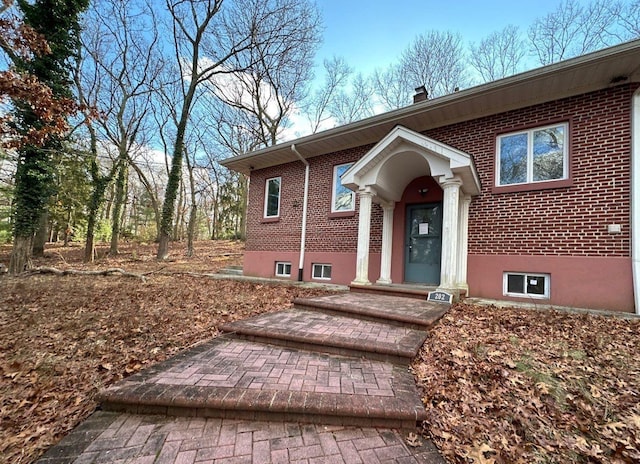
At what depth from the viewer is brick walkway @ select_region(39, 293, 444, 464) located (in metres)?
1.81

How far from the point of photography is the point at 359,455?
182cm

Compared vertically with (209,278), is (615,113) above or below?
above

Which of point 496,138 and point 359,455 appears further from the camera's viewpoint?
point 496,138

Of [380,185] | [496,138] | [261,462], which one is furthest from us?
[380,185]

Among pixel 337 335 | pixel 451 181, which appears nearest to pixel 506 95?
pixel 451 181

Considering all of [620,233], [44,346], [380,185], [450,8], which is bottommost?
[44,346]

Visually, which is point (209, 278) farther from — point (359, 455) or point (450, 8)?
point (450, 8)

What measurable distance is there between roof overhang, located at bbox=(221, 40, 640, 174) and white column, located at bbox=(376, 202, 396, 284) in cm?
199

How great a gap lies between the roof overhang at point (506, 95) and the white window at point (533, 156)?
0.61m

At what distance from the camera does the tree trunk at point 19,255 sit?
8641mm

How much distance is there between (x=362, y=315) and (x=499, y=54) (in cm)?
1916

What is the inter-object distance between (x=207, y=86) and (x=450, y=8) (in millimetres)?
13112

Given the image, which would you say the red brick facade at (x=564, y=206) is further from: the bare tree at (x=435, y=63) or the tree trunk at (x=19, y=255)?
the bare tree at (x=435, y=63)

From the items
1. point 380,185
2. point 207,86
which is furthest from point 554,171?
point 207,86
